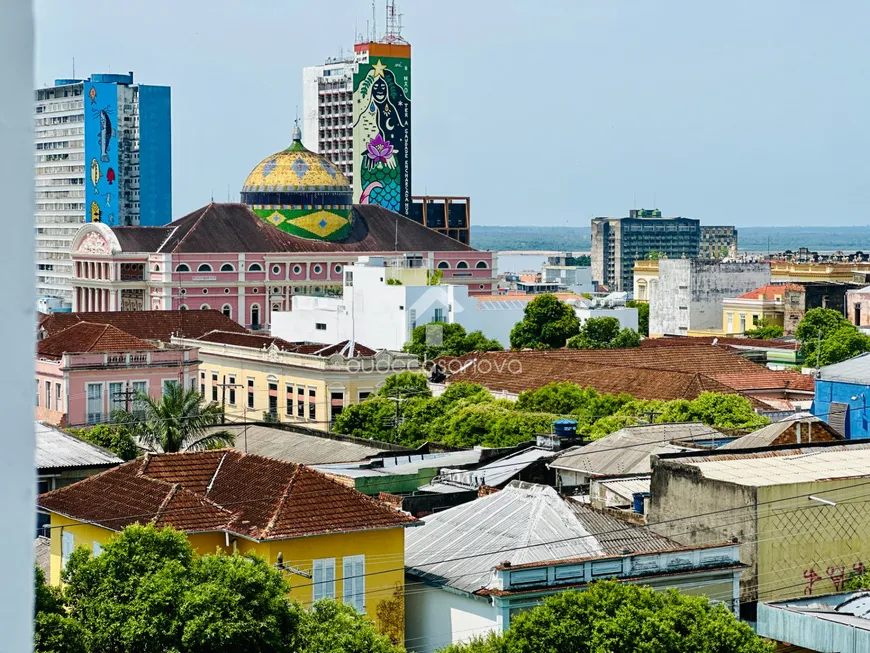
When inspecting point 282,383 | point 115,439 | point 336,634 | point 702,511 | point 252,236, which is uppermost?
point 252,236

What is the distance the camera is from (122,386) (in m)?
59.2

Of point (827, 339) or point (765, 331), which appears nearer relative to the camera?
point (827, 339)

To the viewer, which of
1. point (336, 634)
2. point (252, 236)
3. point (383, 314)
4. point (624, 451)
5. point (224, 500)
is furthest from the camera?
point (252, 236)

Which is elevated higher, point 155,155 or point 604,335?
point 155,155

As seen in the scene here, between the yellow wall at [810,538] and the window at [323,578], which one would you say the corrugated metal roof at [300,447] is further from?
the yellow wall at [810,538]

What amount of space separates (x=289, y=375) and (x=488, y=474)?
40455 mm

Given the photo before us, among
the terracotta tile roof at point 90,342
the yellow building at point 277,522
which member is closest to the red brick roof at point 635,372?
the terracotta tile roof at point 90,342

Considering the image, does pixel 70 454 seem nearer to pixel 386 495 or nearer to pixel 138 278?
pixel 386 495

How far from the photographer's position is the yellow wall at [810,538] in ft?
75.4

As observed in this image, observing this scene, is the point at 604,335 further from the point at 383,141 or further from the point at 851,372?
the point at 383,141

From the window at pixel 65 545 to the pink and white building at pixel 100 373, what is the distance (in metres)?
32.9

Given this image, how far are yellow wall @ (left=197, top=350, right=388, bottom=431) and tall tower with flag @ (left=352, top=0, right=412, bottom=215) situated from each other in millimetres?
98684

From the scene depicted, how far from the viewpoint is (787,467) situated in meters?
25.1

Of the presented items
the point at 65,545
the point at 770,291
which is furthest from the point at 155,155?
the point at 65,545
